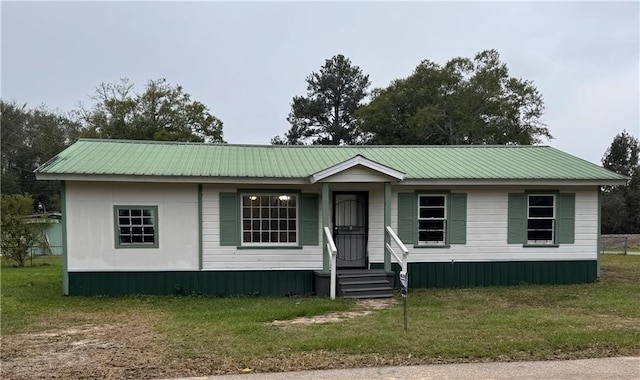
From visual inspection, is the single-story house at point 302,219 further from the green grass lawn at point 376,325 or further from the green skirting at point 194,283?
the green grass lawn at point 376,325

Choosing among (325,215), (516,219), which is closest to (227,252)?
(325,215)

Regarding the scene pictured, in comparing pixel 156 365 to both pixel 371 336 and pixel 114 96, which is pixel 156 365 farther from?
pixel 114 96

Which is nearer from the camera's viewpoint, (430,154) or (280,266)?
(280,266)

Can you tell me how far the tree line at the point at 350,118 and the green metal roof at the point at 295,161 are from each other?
22442 millimetres

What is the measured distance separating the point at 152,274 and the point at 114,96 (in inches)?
1298

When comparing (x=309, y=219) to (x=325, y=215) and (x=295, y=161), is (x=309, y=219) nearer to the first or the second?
(x=325, y=215)

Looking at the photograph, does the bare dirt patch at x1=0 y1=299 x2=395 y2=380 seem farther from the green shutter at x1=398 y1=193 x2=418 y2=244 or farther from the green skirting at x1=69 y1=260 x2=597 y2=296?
the green shutter at x1=398 y1=193 x2=418 y2=244

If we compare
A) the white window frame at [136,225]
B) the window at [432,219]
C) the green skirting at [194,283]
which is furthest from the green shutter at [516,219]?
the white window frame at [136,225]

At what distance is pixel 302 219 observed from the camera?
11812 mm

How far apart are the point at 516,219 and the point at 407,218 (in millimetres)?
2761

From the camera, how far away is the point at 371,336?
6.81 meters

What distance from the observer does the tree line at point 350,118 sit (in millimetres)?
37188

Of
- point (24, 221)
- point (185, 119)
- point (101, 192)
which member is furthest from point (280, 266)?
point (185, 119)

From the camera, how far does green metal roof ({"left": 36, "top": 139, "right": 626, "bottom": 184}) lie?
1134cm
